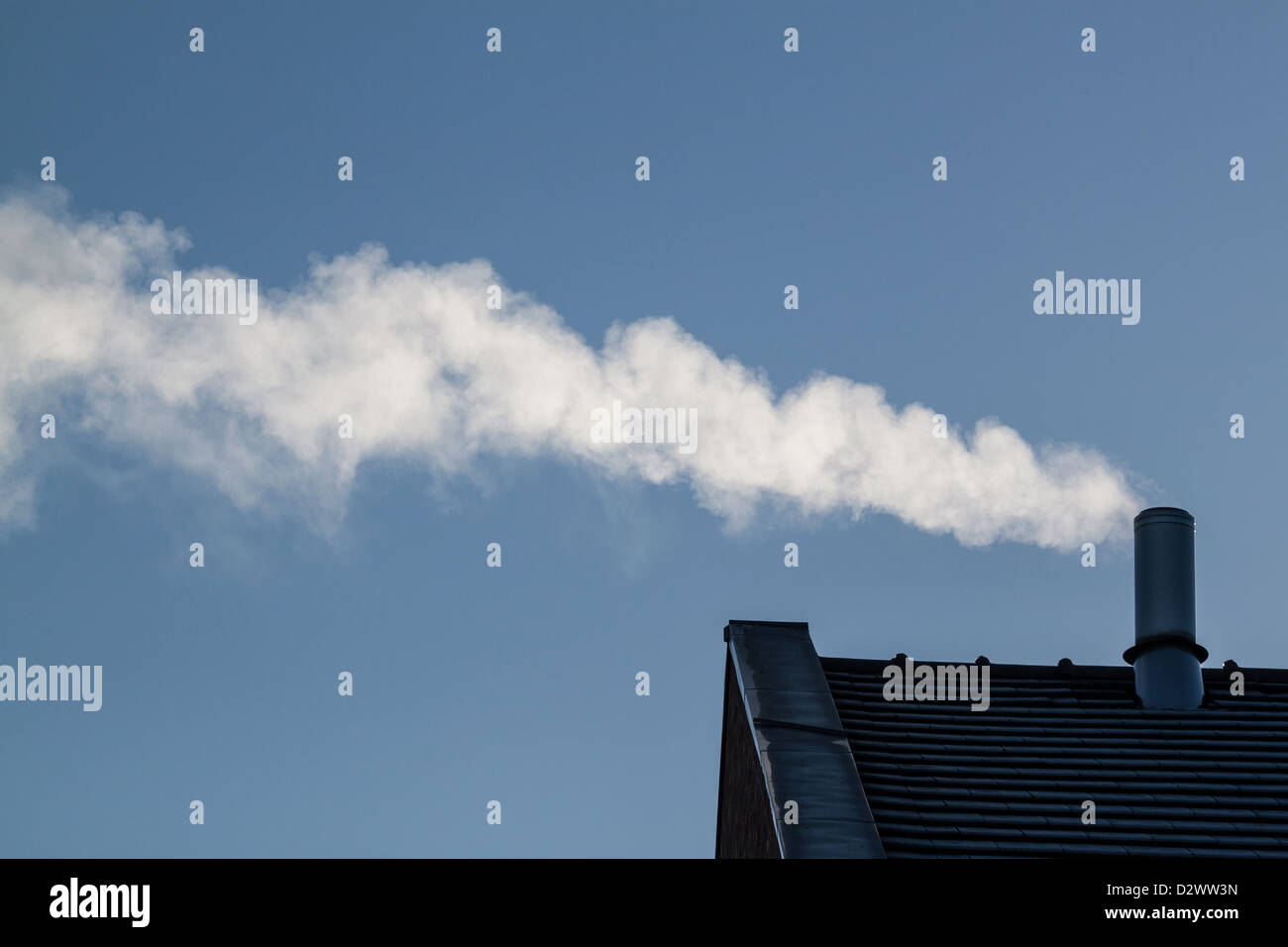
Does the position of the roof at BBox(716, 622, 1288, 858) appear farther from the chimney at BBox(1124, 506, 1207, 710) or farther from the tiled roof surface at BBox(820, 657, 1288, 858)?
the chimney at BBox(1124, 506, 1207, 710)

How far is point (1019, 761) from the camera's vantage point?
11328 mm

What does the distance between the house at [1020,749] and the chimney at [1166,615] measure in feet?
0.05

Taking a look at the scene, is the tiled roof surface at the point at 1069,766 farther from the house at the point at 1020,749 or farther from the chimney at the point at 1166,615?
the chimney at the point at 1166,615

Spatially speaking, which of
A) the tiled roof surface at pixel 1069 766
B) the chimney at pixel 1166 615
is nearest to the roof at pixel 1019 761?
the tiled roof surface at pixel 1069 766

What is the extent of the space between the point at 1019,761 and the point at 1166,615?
A: 2.67 m

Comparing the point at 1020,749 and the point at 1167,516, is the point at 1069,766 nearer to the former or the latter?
the point at 1020,749

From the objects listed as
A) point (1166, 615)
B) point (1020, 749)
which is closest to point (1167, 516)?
point (1166, 615)

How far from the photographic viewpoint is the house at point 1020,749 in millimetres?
9930

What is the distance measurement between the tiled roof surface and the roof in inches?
0.6

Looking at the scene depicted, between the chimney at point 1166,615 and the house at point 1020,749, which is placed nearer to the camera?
the house at point 1020,749
